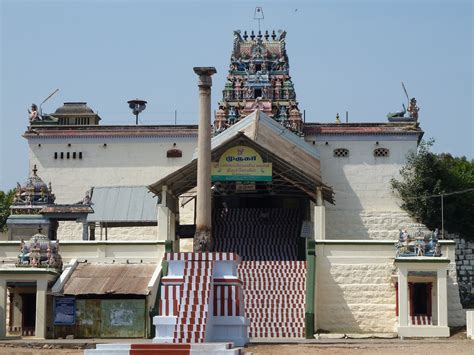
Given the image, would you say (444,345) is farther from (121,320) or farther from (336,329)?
(121,320)

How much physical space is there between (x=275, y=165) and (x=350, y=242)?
4655 mm

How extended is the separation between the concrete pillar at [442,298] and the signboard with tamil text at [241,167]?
8659mm

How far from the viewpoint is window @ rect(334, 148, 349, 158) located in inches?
2259

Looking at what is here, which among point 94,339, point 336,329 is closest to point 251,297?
point 336,329

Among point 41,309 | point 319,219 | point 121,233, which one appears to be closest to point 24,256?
point 41,309

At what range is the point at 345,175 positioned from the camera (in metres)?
57.0

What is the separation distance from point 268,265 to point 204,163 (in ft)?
22.4

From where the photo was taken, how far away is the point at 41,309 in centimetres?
4069

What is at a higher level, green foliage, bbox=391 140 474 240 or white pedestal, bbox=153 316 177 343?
green foliage, bbox=391 140 474 240

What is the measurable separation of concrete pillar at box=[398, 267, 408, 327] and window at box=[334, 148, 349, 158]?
1630cm

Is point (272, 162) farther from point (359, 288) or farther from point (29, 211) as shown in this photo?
point (29, 211)

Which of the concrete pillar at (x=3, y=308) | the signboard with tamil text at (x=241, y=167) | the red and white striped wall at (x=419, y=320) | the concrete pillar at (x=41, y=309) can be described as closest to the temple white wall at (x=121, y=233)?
the signboard with tamil text at (x=241, y=167)

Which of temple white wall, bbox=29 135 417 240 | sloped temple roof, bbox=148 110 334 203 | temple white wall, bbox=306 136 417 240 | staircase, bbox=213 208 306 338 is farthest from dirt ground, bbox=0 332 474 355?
temple white wall, bbox=29 135 417 240

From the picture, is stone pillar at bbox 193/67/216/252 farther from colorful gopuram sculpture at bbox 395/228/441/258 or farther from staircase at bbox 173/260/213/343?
colorful gopuram sculpture at bbox 395/228/441/258
